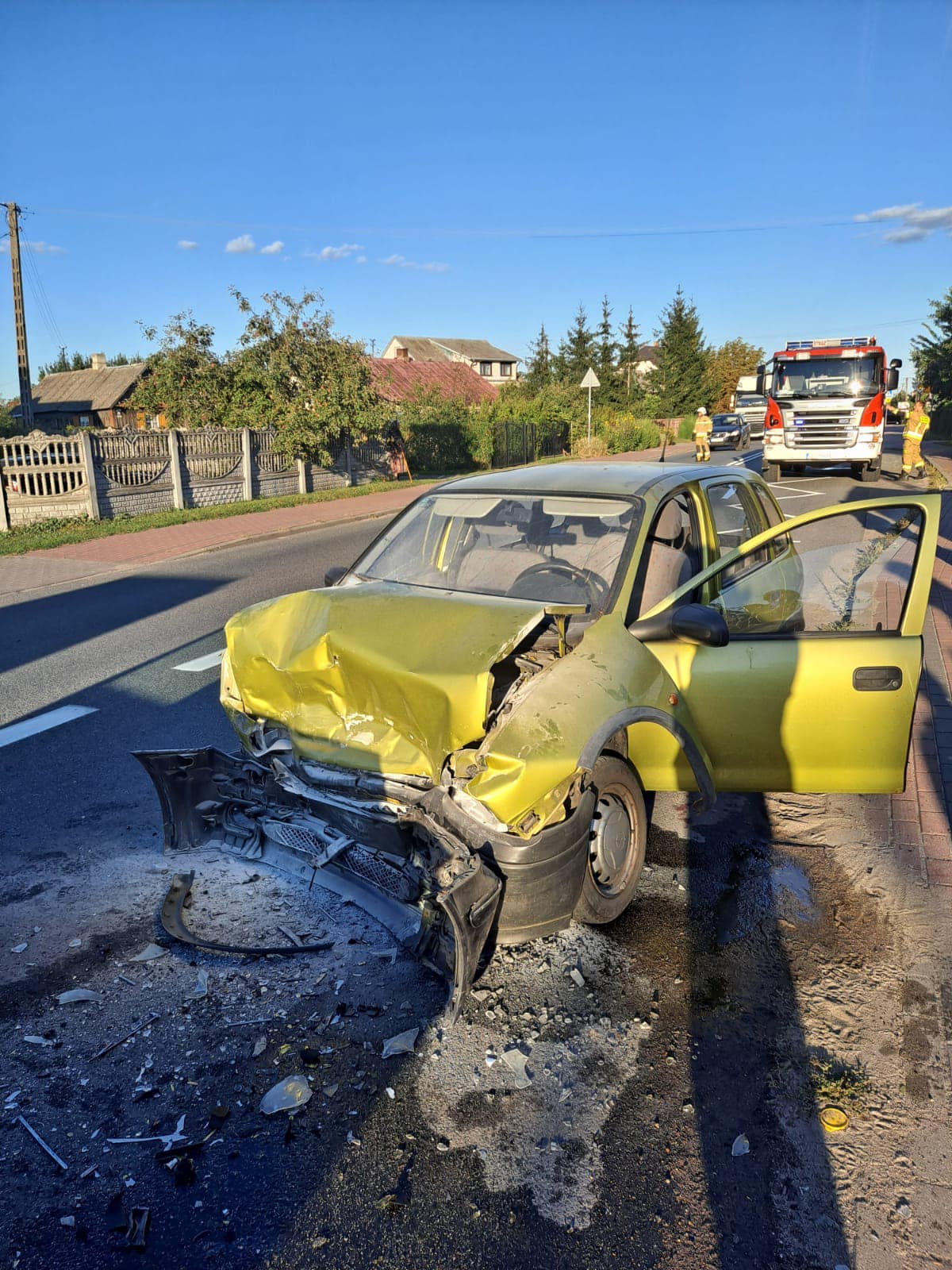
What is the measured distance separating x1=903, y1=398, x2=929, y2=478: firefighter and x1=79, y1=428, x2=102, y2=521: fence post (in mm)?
16993

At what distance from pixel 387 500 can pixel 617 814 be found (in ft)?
60.4

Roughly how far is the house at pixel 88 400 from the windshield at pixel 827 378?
38.6 meters

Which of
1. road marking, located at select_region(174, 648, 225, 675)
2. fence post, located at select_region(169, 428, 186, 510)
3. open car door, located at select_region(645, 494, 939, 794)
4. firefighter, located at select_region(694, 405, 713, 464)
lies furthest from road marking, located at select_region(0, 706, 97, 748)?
firefighter, located at select_region(694, 405, 713, 464)

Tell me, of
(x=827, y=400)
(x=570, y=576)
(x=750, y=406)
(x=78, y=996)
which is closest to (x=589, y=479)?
(x=570, y=576)

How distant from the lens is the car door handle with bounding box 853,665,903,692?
3.52 meters

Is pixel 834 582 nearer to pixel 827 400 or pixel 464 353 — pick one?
pixel 827 400

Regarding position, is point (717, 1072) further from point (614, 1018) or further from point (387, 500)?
point (387, 500)

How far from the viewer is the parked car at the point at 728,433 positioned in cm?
3834

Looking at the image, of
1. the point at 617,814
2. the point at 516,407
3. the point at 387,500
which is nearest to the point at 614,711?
the point at 617,814

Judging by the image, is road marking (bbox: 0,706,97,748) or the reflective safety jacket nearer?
road marking (bbox: 0,706,97,748)

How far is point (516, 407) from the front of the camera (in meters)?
31.5

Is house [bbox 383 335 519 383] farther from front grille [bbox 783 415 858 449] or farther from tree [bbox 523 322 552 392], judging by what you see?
front grille [bbox 783 415 858 449]

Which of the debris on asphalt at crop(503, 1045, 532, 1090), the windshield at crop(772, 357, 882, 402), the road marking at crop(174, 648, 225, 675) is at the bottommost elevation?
the debris on asphalt at crop(503, 1045, 532, 1090)

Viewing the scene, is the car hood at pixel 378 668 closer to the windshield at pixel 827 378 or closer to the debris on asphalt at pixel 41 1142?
the debris on asphalt at pixel 41 1142
